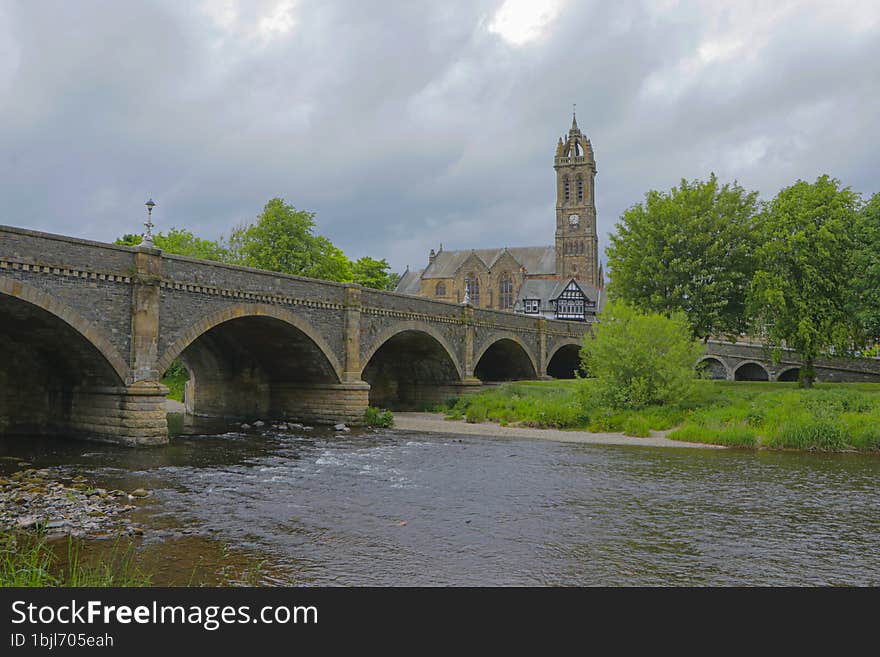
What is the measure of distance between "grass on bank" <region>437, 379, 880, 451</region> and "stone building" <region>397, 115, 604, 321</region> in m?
61.0

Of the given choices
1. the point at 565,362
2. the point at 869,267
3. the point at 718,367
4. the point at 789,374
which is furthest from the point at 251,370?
the point at 789,374

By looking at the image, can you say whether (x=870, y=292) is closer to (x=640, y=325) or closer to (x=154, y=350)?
(x=640, y=325)

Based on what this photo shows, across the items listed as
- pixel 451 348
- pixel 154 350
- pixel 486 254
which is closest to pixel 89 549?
pixel 154 350

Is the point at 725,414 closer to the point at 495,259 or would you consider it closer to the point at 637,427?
the point at 637,427

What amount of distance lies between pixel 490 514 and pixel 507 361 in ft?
127


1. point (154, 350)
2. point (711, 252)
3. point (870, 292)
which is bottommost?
point (154, 350)

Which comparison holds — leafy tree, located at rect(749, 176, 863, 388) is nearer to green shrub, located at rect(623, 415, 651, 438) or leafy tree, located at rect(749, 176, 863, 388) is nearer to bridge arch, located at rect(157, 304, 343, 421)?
green shrub, located at rect(623, 415, 651, 438)

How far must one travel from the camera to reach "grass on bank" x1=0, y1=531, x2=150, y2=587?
7.40 m

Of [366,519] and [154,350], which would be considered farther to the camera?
[154,350]

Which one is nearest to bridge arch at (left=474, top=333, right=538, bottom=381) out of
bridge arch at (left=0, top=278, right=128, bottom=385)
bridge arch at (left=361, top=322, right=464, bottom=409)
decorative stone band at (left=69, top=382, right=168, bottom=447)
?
bridge arch at (left=361, top=322, right=464, bottom=409)

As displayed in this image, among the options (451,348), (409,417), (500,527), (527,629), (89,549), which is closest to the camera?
(527,629)

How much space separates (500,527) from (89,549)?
6665mm

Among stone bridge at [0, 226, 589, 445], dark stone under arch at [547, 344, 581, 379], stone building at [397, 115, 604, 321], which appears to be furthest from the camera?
stone building at [397, 115, 604, 321]

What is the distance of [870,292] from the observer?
2989 centimetres
